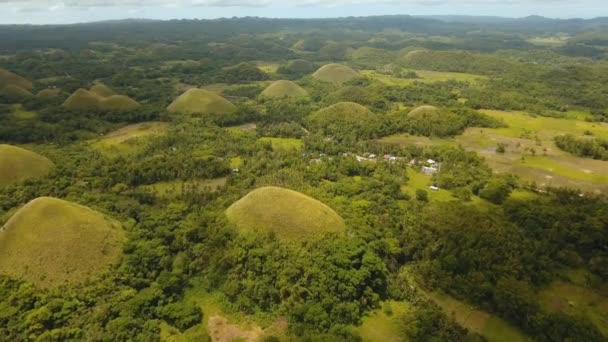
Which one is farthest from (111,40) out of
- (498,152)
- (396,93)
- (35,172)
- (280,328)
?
(280,328)

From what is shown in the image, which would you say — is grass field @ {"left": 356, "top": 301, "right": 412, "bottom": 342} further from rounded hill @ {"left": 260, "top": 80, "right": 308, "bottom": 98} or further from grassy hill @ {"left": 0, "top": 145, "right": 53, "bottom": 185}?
rounded hill @ {"left": 260, "top": 80, "right": 308, "bottom": 98}

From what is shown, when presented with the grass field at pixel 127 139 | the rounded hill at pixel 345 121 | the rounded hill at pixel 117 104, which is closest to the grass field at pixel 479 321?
the rounded hill at pixel 345 121

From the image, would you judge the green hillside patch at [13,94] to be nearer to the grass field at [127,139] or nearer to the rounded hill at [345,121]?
the grass field at [127,139]

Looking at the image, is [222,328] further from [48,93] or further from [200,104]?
[48,93]

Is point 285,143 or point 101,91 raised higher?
point 101,91

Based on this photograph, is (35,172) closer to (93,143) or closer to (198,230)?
(93,143)

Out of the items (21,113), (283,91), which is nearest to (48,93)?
(21,113)
